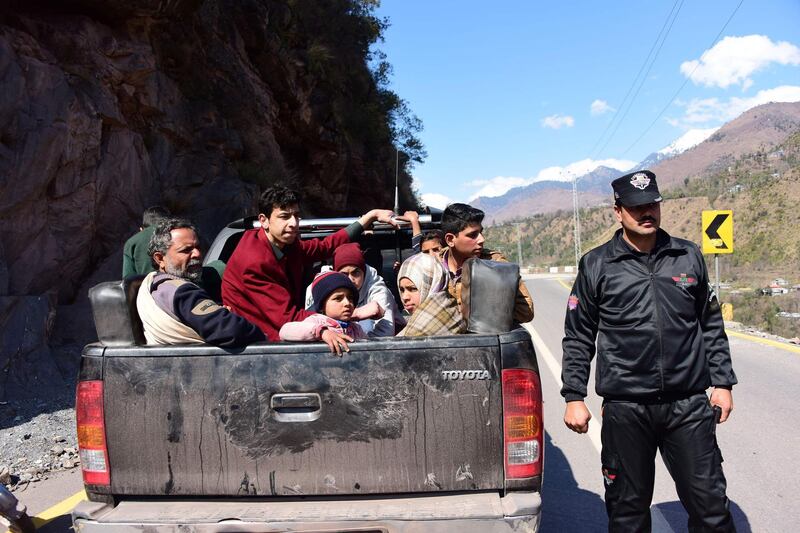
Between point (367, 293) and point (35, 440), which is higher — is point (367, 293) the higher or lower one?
the higher one

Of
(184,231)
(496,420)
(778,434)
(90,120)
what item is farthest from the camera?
(90,120)

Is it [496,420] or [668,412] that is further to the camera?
[668,412]

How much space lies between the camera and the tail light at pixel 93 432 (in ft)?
9.73

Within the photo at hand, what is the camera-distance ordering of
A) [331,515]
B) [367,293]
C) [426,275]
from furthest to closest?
[367,293] < [426,275] < [331,515]

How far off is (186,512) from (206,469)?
19 cm

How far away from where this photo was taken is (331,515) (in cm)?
278

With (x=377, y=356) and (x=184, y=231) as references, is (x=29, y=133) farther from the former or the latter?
(x=377, y=356)

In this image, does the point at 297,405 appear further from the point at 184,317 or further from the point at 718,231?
the point at 718,231

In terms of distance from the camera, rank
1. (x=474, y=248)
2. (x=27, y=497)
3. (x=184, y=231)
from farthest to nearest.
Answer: (x=27, y=497)
(x=474, y=248)
(x=184, y=231)

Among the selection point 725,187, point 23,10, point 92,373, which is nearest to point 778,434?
point 92,373

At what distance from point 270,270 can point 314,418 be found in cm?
107

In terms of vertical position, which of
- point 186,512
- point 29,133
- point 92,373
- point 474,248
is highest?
point 29,133

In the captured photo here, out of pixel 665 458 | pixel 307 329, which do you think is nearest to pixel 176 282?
pixel 307 329

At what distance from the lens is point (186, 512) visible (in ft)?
9.44
